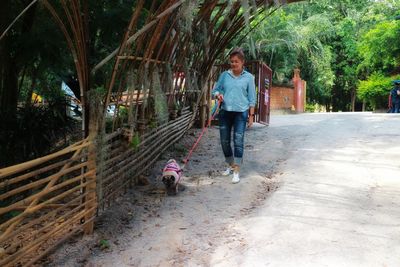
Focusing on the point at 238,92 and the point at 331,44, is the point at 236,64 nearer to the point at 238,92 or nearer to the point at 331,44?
the point at 238,92

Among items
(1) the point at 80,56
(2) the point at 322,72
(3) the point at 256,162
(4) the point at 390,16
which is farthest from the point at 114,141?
(4) the point at 390,16

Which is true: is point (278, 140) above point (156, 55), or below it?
below

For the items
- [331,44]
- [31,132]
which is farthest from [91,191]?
[331,44]

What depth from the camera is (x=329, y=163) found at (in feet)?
21.3

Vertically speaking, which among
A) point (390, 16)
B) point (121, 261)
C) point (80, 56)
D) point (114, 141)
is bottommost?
point (121, 261)

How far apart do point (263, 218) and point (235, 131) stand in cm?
161

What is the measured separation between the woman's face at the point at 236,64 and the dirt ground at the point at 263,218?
132 cm

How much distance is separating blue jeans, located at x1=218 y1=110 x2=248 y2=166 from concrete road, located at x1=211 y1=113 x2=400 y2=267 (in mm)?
632

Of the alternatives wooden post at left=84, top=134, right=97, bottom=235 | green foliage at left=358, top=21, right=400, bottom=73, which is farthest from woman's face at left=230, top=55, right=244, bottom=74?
green foliage at left=358, top=21, right=400, bottom=73

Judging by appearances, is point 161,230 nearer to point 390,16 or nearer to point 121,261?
point 121,261

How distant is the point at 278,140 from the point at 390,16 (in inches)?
720

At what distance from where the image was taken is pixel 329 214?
171 inches

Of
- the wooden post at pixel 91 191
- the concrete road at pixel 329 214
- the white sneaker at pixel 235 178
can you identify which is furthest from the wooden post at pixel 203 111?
the wooden post at pixel 91 191

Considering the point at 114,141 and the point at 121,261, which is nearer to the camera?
the point at 121,261
